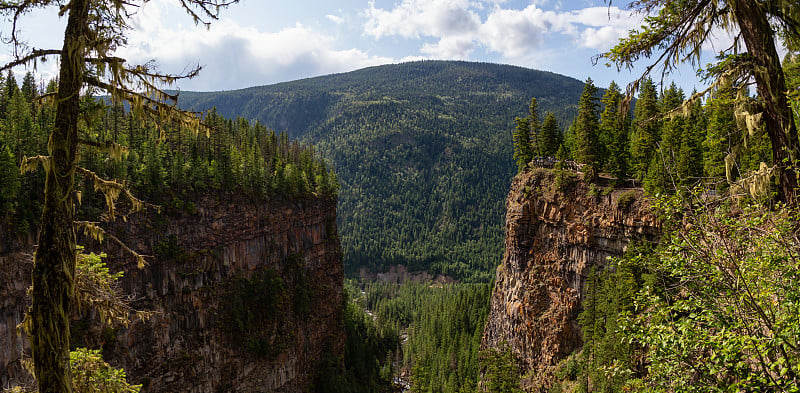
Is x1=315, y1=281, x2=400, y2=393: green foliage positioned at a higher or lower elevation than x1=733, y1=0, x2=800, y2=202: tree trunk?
lower

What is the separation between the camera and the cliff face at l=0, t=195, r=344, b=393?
117ft

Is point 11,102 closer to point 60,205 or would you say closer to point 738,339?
point 60,205

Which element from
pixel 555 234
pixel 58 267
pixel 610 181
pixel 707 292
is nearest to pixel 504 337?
pixel 555 234

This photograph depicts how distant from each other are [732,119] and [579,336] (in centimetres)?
3750

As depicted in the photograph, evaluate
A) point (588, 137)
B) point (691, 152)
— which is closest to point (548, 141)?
point (588, 137)

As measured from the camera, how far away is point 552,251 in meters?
44.9

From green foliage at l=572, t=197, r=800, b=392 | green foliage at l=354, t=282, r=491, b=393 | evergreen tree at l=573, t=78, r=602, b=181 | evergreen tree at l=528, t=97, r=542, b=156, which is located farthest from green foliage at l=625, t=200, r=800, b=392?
evergreen tree at l=528, t=97, r=542, b=156

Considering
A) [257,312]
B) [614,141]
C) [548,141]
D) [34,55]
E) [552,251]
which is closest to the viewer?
[34,55]

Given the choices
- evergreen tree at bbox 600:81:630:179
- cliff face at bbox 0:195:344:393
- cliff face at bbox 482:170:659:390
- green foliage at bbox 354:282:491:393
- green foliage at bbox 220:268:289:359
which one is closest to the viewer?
cliff face at bbox 0:195:344:393

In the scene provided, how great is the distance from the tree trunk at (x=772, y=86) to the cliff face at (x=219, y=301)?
32113 mm

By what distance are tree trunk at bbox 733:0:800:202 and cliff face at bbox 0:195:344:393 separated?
3211 cm

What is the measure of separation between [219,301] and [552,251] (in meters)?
34.5

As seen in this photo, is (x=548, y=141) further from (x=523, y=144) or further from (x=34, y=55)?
(x=34, y=55)

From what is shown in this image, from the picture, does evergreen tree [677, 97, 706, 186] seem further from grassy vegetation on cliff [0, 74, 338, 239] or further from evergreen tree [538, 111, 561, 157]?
grassy vegetation on cliff [0, 74, 338, 239]
